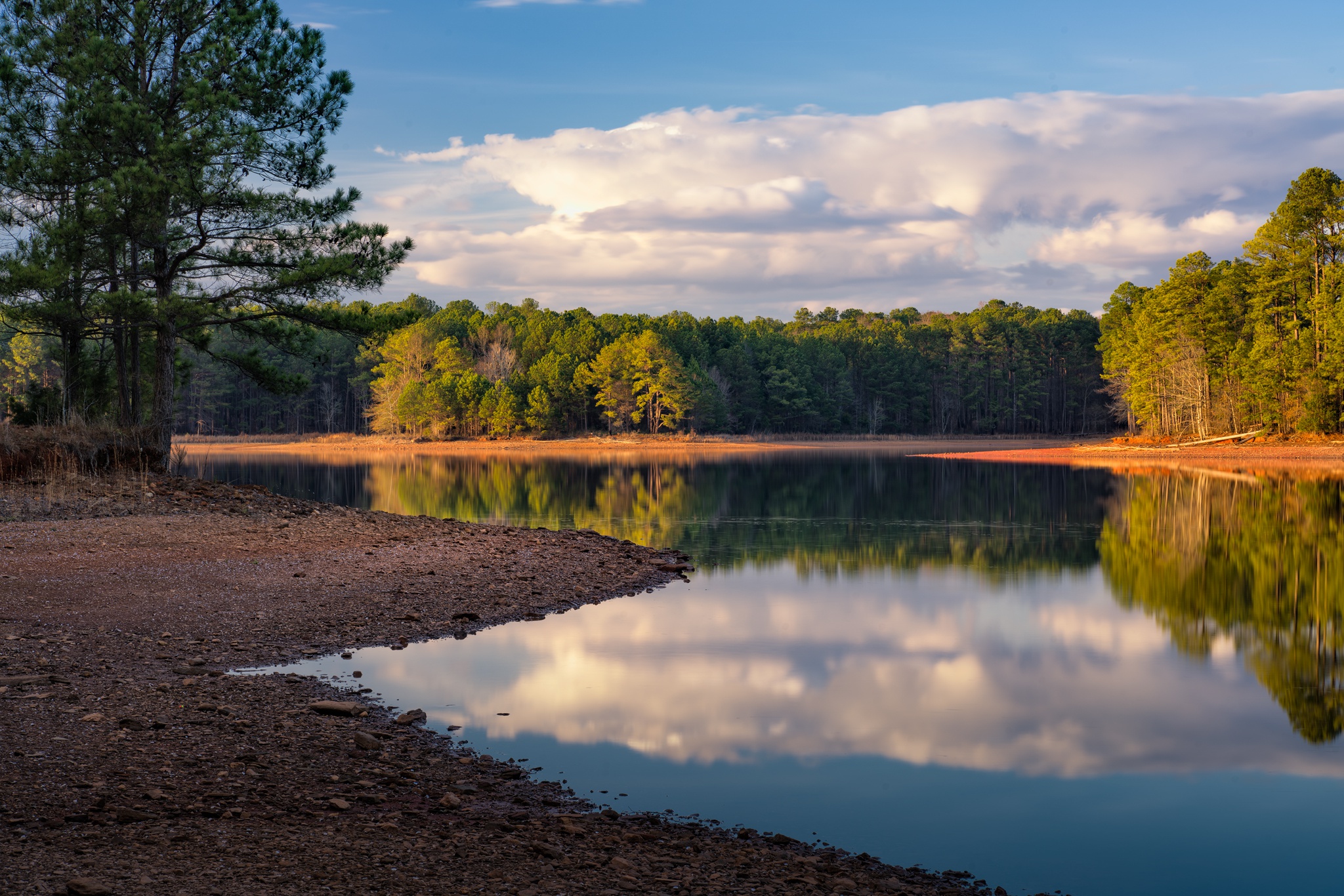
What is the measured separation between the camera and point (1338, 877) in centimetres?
615

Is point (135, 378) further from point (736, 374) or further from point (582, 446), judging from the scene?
point (736, 374)

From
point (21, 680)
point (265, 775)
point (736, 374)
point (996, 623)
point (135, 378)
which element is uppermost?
point (736, 374)

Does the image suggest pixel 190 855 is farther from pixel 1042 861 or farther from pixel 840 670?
pixel 840 670

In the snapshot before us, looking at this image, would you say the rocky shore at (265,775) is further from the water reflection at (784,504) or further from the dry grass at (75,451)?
the water reflection at (784,504)

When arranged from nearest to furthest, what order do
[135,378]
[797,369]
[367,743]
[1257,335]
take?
[367,743] < [135,378] < [1257,335] < [797,369]

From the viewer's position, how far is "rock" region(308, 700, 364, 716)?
329 inches

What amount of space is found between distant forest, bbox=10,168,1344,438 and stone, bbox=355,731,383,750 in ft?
61.1

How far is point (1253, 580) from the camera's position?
17766 millimetres

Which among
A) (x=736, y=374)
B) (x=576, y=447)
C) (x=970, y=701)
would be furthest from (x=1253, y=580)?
(x=736, y=374)

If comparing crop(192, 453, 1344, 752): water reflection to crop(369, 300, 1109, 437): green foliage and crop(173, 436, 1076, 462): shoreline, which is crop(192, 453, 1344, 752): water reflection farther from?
crop(369, 300, 1109, 437): green foliage

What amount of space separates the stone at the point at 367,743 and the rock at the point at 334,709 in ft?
2.84

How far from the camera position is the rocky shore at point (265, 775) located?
5051 millimetres

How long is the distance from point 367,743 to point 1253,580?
16298 mm

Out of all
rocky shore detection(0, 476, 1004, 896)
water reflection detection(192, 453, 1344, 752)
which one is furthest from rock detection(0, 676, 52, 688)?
water reflection detection(192, 453, 1344, 752)
